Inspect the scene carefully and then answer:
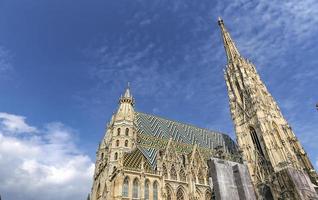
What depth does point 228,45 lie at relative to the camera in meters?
53.8

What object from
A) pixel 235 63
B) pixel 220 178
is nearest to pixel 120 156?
pixel 220 178

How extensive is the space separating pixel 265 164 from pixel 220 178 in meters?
29.0

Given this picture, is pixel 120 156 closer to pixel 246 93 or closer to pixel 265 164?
pixel 265 164

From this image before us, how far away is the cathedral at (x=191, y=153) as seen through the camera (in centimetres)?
2717

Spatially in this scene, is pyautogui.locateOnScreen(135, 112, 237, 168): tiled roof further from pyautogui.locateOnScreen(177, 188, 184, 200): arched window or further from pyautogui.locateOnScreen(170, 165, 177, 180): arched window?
pyautogui.locateOnScreen(177, 188, 184, 200): arched window

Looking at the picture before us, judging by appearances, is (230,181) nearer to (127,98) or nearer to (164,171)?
(164,171)

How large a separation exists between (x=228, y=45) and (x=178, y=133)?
2472 centimetres

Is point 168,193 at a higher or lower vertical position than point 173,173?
lower

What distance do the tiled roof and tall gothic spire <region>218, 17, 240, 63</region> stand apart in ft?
52.1

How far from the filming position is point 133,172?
88.7 ft

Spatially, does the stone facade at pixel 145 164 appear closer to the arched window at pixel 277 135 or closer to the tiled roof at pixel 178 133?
the tiled roof at pixel 178 133

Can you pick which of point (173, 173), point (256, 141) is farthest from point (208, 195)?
point (256, 141)

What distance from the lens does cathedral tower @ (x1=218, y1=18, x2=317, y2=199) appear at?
3200 cm

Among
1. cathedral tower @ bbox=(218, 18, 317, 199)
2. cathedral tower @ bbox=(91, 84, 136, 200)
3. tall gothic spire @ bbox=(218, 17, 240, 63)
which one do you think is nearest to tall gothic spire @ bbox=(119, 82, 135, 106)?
cathedral tower @ bbox=(91, 84, 136, 200)
